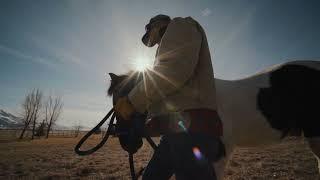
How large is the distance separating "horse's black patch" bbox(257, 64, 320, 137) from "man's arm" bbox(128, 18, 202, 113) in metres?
2.00

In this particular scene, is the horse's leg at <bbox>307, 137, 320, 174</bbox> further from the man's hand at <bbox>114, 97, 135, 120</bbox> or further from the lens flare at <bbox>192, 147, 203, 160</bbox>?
the man's hand at <bbox>114, 97, 135, 120</bbox>

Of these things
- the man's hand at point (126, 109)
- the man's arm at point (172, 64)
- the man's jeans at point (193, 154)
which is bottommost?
the man's jeans at point (193, 154)

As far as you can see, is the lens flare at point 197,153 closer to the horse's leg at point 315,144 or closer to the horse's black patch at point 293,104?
the horse's black patch at point 293,104

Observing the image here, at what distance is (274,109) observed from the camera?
310cm

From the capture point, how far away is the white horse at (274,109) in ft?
10.1

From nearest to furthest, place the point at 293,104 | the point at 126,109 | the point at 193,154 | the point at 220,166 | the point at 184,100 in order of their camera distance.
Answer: the point at 193,154 → the point at 184,100 → the point at 126,109 → the point at 220,166 → the point at 293,104

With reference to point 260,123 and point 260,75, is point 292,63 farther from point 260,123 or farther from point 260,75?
point 260,123

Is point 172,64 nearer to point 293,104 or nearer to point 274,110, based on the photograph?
point 274,110

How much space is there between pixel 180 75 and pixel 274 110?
2.16 m

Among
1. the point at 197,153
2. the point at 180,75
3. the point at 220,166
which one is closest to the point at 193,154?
the point at 197,153

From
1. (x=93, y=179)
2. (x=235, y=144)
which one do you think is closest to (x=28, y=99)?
(x=93, y=179)

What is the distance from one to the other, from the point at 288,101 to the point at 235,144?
3.14 feet

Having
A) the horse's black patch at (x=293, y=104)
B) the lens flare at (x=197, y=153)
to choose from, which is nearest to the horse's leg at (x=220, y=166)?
the horse's black patch at (x=293, y=104)

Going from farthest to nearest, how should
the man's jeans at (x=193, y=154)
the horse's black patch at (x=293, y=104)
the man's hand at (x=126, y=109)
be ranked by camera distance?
the horse's black patch at (x=293, y=104), the man's hand at (x=126, y=109), the man's jeans at (x=193, y=154)
